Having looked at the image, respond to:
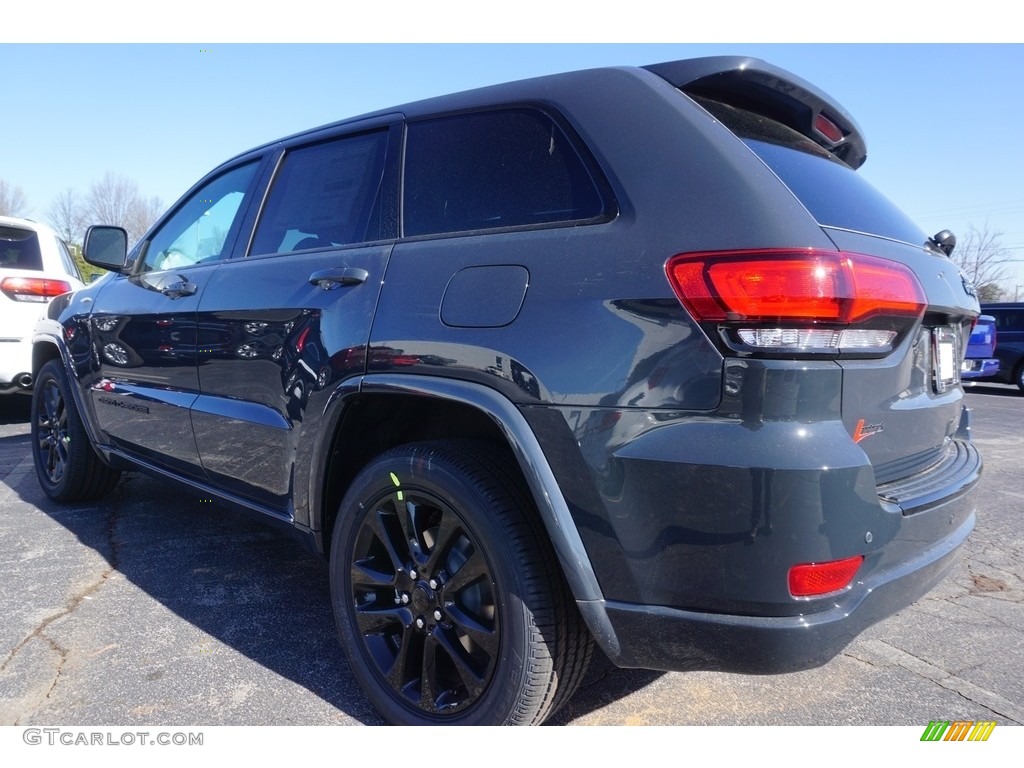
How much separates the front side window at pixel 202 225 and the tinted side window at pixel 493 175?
3.67 ft

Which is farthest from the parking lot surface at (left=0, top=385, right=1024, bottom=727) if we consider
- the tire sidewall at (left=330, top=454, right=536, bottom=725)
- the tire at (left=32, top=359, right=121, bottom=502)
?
the tire at (left=32, top=359, right=121, bottom=502)

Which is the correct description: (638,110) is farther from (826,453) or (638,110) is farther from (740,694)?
(740,694)

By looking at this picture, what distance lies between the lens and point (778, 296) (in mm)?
1589

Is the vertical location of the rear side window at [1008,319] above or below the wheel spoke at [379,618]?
below

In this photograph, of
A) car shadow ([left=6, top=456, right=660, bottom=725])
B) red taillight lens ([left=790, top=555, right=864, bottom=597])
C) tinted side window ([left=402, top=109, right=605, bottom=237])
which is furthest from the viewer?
car shadow ([left=6, top=456, right=660, bottom=725])

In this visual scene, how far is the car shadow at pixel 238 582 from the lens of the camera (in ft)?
8.05

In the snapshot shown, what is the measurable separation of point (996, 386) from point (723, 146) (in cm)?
1825

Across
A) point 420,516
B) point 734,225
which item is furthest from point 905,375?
point 420,516

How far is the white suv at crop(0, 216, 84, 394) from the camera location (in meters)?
6.31

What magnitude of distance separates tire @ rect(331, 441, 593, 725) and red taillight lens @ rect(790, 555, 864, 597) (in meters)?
0.56

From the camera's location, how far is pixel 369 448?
8.10 ft

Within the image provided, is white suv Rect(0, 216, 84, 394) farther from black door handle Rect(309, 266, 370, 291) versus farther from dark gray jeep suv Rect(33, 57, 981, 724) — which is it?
black door handle Rect(309, 266, 370, 291)
